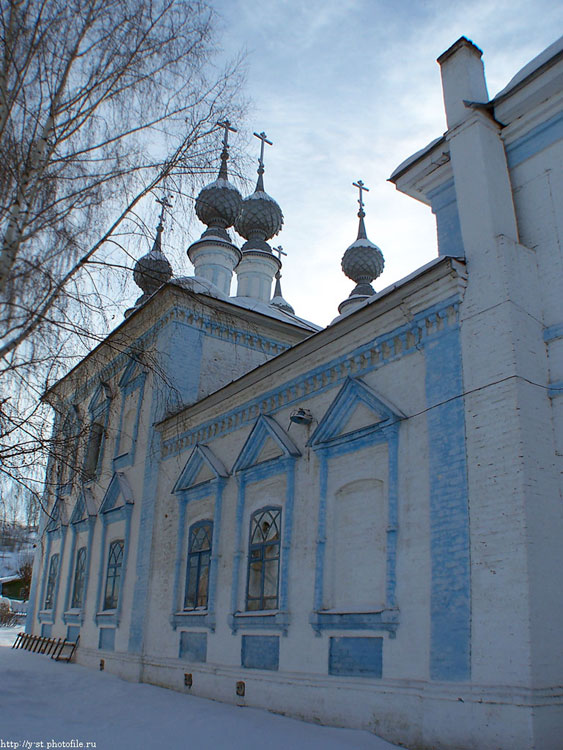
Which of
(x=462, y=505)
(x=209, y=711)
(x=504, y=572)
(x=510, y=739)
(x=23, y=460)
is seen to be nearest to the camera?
(x=510, y=739)

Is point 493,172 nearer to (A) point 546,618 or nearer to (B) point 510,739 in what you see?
(A) point 546,618

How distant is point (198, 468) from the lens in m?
10.3

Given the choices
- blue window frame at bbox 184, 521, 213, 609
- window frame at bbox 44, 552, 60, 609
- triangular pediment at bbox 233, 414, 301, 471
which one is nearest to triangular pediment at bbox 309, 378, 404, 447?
triangular pediment at bbox 233, 414, 301, 471

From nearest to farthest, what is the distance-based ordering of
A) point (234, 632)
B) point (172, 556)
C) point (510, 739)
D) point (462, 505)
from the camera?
1. point (510, 739)
2. point (462, 505)
3. point (234, 632)
4. point (172, 556)

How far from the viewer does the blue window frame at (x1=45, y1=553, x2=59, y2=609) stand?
15.4 metres

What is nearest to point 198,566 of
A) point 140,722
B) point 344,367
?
point 140,722

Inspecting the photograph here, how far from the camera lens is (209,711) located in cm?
747

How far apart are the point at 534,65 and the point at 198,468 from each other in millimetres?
6785

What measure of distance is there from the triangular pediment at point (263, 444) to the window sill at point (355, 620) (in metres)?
1.99

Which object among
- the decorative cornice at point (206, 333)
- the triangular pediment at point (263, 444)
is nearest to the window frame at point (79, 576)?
the decorative cornice at point (206, 333)

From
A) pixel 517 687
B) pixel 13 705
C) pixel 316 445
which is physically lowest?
pixel 13 705

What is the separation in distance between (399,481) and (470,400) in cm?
111

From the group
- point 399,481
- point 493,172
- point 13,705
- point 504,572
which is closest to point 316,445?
point 399,481

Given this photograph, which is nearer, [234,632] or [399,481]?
[399,481]
